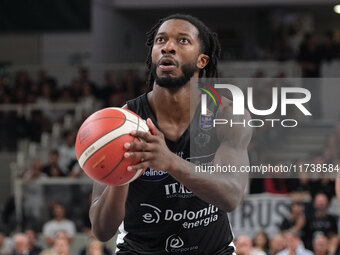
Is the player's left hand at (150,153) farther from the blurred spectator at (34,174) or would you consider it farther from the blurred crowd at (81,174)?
the blurred spectator at (34,174)

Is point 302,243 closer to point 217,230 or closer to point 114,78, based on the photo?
point 217,230

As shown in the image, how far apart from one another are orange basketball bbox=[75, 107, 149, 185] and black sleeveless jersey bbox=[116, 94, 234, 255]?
24.6 inches

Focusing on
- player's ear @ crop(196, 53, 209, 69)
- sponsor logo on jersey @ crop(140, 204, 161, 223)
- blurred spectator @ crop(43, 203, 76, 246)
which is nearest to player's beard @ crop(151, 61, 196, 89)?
player's ear @ crop(196, 53, 209, 69)

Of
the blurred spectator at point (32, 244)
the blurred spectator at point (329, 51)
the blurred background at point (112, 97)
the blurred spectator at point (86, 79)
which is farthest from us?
the blurred spectator at point (329, 51)

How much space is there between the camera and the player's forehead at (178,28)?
14.6 ft

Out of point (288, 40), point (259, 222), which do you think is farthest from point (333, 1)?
point (259, 222)

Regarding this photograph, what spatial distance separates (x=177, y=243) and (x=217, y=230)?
0.31 m

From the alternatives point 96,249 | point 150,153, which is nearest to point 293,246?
point 96,249

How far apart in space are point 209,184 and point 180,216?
0.75 meters

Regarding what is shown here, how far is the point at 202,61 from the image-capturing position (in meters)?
4.71

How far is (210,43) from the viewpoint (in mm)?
4883

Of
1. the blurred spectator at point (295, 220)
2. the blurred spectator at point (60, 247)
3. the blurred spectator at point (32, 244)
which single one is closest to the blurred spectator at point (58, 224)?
the blurred spectator at point (32, 244)

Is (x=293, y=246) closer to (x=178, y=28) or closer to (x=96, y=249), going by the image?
(x=96, y=249)

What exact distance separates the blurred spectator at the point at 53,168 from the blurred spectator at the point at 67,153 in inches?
6.7
